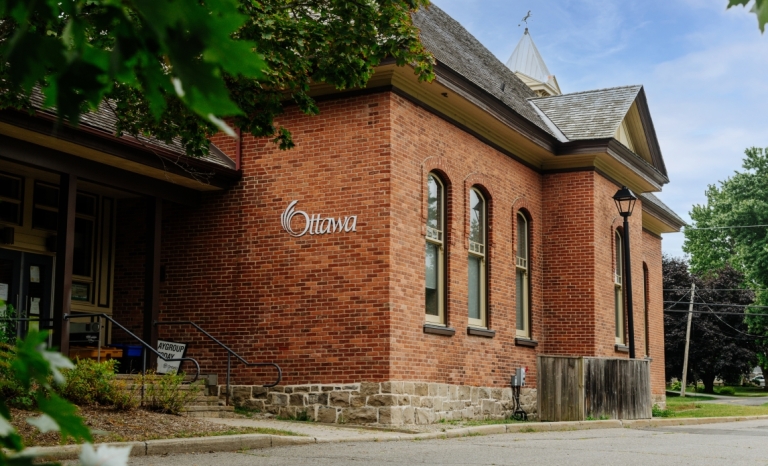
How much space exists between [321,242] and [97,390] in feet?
16.4

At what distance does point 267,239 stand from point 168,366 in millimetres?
2822

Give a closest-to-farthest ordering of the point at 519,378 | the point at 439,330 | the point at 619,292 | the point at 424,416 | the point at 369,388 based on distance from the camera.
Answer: the point at 369,388 → the point at 424,416 → the point at 439,330 → the point at 519,378 → the point at 619,292

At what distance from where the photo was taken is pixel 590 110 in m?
21.9

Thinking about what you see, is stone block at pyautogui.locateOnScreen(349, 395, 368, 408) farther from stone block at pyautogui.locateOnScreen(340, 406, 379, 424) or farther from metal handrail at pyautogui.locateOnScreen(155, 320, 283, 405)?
metal handrail at pyautogui.locateOnScreen(155, 320, 283, 405)

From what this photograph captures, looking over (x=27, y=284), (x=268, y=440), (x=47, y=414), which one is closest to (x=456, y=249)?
(x=268, y=440)

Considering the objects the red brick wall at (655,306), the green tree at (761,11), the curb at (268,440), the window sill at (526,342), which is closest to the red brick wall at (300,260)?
the curb at (268,440)

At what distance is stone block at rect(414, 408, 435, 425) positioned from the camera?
15.0 metres

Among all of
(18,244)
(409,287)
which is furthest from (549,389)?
(18,244)

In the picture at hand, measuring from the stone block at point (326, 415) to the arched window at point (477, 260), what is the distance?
4.24 m

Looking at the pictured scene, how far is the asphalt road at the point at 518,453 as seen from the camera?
952 cm

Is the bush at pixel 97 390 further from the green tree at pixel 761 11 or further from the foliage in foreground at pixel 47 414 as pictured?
the green tree at pixel 761 11

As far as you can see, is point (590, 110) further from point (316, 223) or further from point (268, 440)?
point (268, 440)

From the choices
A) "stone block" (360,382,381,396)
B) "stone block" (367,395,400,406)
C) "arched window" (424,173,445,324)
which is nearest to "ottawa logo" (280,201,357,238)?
"arched window" (424,173,445,324)

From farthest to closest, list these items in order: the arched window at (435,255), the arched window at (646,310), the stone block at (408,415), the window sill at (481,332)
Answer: the arched window at (646,310) < the window sill at (481,332) < the arched window at (435,255) < the stone block at (408,415)
